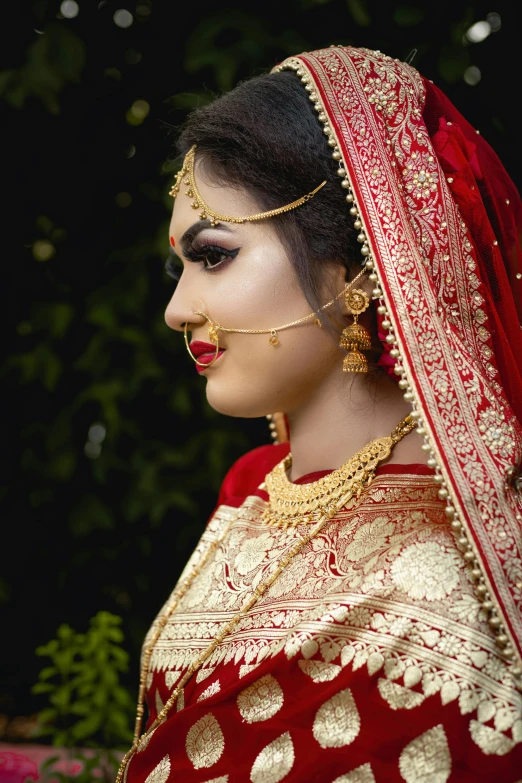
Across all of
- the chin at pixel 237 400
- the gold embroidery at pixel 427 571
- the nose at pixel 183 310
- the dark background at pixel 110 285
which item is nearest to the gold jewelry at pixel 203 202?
the nose at pixel 183 310

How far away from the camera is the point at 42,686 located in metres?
1.90

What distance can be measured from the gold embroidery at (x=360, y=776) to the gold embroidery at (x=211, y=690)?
243mm

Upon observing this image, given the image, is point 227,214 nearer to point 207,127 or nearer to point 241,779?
point 207,127

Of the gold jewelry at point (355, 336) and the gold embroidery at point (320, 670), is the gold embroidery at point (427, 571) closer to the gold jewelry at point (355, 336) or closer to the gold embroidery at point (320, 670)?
the gold embroidery at point (320, 670)

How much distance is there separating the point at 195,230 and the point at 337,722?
791 millimetres

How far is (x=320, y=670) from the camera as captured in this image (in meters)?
1.16

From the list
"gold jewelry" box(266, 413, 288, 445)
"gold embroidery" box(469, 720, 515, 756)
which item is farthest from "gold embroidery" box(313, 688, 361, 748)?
"gold jewelry" box(266, 413, 288, 445)

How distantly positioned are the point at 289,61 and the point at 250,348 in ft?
1.68

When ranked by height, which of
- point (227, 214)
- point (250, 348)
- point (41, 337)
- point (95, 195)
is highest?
point (95, 195)

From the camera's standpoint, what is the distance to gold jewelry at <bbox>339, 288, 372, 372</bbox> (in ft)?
4.23

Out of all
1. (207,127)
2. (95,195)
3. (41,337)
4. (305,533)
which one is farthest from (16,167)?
(305,533)

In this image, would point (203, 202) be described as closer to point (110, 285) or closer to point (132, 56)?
point (110, 285)

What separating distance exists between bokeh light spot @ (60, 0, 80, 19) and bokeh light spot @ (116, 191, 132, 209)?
18.6 inches

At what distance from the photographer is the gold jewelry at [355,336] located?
1.29 m
